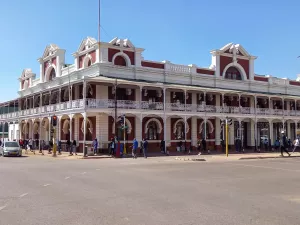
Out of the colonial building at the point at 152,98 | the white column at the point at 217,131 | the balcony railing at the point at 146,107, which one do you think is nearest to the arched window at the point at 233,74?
the colonial building at the point at 152,98

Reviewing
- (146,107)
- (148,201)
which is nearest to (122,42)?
(146,107)

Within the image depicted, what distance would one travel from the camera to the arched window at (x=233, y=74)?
4297cm

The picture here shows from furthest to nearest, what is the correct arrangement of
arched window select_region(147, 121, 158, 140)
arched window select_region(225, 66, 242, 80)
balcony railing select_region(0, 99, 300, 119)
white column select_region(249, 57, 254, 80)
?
white column select_region(249, 57, 254, 80)
arched window select_region(225, 66, 242, 80)
arched window select_region(147, 121, 158, 140)
balcony railing select_region(0, 99, 300, 119)

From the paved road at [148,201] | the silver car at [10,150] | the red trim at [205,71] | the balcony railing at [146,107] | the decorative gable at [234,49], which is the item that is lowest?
the paved road at [148,201]

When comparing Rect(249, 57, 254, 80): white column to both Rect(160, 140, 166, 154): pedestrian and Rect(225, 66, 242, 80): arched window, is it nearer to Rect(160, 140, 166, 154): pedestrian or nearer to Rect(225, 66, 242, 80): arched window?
Rect(225, 66, 242, 80): arched window

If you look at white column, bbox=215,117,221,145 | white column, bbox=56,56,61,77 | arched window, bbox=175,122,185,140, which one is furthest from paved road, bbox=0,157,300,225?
white column, bbox=56,56,61,77

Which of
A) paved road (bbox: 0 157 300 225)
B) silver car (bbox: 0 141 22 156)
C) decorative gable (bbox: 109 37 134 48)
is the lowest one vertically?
paved road (bbox: 0 157 300 225)

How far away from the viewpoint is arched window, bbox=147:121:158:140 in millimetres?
36062

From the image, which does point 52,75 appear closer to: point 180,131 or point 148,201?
point 180,131

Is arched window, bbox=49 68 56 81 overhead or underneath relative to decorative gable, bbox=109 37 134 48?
underneath

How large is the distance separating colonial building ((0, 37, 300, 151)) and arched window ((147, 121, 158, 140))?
2cm

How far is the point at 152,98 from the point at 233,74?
12.7 meters

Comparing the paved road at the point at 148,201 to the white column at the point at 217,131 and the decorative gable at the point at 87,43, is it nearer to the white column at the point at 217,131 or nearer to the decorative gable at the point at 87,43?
the decorative gable at the point at 87,43

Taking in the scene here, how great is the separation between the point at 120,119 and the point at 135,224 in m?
25.0
